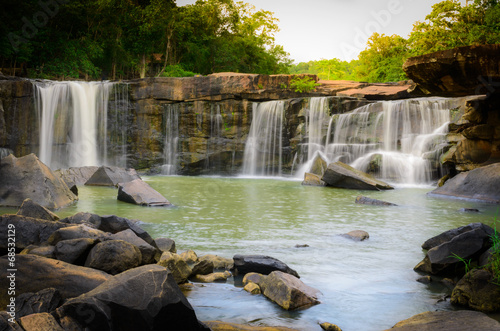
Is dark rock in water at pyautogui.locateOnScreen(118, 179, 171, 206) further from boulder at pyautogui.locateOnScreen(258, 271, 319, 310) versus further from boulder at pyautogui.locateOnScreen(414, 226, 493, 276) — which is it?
boulder at pyautogui.locateOnScreen(414, 226, 493, 276)

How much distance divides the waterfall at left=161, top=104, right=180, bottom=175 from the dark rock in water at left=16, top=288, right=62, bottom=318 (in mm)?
20609

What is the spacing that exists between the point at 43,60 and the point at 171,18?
10.8 m

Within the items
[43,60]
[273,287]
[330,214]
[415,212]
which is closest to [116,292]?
[273,287]

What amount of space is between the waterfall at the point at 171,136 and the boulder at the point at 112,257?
19.6 m

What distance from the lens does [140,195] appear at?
10.6 meters

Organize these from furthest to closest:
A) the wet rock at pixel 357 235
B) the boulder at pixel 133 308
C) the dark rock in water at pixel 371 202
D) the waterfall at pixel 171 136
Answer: the waterfall at pixel 171 136 → the dark rock in water at pixel 371 202 → the wet rock at pixel 357 235 → the boulder at pixel 133 308

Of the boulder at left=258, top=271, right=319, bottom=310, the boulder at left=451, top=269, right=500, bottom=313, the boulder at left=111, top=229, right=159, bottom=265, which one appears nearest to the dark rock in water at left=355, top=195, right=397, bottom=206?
the boulder at left=451, top=269, right=500, bottom=313

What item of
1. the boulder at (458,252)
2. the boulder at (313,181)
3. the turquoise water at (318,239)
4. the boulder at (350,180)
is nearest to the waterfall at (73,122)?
the turquoise water at (318,239)

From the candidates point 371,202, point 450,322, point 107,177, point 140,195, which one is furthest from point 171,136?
point 450,322

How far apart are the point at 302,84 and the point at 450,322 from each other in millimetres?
21065

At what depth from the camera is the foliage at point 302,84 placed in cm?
2352

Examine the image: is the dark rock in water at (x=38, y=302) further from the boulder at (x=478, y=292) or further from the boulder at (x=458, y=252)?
the boulder at (x=458, y=252)

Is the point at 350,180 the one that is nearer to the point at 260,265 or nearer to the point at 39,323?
the point at 260,265

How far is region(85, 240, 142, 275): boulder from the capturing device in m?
4.20
